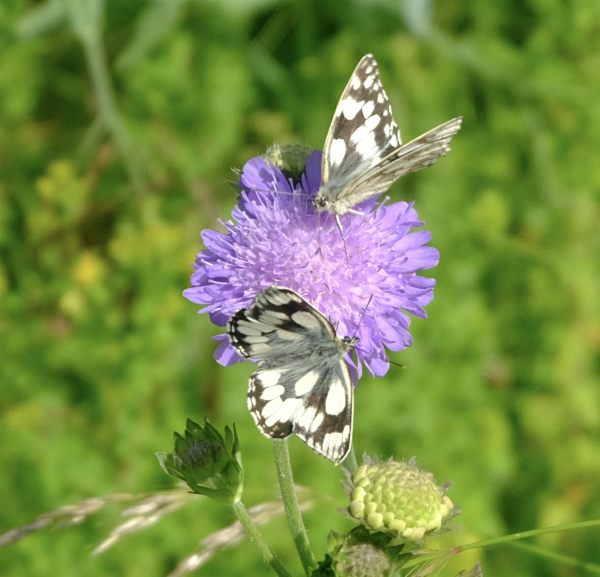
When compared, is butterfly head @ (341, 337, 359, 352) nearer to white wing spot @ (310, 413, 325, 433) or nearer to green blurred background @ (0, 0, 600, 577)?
white wing spot @ (310, 413, 325, 433)

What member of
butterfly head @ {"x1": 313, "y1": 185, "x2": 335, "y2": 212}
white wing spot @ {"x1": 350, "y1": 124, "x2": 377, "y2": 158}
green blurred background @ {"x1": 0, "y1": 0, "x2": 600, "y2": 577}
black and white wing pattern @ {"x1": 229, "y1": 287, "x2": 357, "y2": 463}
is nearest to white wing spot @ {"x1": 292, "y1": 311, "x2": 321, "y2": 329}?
black and white wing pattern @ {"x1": 229, "y1": 287, "x2": 357, "y2": 463}

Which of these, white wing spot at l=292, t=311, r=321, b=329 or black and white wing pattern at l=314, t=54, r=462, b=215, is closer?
Answer: white wing spot at l=292, t=311, r=321, b=329

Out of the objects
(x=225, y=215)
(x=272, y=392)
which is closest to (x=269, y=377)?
(x=272, y=392)

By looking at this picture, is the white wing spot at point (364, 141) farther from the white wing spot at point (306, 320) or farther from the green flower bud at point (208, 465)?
the green flower bud at point (208, 465)

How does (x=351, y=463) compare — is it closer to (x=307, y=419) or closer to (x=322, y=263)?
(x=307, y=419)

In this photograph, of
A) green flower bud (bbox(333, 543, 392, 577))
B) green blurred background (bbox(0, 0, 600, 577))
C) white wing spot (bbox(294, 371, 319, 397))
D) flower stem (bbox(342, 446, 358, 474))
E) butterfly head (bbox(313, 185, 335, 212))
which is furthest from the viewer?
green blurred background (bbox(0, 0, 600, 577))

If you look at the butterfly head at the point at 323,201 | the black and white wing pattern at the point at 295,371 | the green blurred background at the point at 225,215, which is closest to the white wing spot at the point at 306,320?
the black and white wing pattern at the point at 295,371
